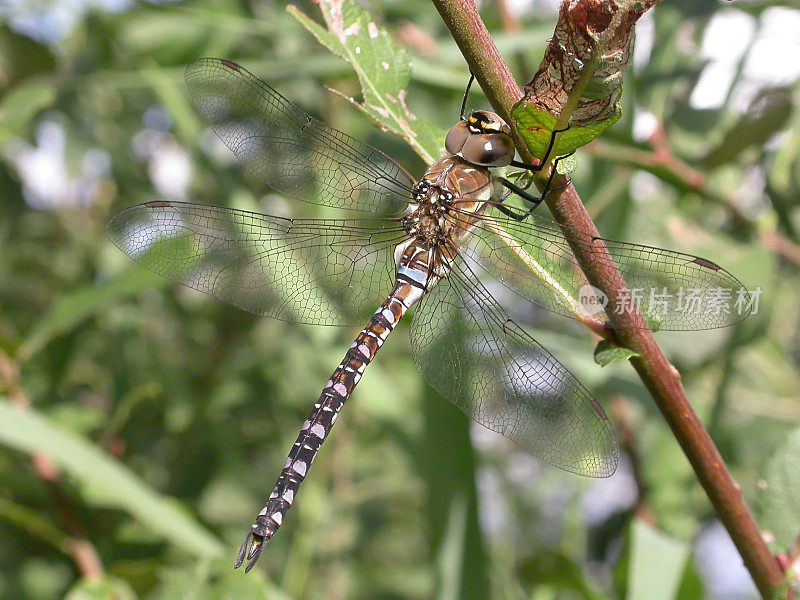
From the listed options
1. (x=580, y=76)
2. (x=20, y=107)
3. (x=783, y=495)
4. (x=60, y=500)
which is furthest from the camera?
(x=20, y=107)

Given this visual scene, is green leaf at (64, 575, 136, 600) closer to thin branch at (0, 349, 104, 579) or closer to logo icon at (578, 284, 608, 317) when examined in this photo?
thin branch at (0, 349, 104, 579)

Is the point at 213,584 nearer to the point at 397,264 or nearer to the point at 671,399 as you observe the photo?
the point at 397,264

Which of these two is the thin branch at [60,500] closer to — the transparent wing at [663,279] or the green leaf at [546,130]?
the transparent wing at [663,279]

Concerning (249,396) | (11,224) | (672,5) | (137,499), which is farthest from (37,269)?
(672,5)

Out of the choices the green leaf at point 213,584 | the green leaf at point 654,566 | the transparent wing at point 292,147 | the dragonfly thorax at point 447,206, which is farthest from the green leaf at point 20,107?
the green leaf at point 654,566

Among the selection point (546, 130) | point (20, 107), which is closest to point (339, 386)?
point (546, 130)

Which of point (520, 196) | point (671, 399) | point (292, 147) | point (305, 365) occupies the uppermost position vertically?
point (305, 365)

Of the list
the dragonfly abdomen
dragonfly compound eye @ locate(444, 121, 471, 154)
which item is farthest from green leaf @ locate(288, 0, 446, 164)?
the dragonfly abdomen

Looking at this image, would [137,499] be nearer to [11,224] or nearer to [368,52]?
[368,52]
